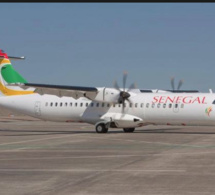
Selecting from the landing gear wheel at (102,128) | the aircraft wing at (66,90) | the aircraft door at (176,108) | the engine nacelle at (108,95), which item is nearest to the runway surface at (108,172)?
the aircraft door at (176,108)

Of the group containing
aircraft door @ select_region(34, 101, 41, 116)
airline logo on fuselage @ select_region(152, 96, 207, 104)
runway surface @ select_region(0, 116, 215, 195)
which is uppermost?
airline logo on fuselage @ select_region(152, 96, 207, 104)

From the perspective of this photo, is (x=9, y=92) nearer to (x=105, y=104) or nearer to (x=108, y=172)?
(x=105, y=104)

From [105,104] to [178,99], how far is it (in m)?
5.75

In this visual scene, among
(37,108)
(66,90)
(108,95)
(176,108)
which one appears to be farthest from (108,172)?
(37,108)

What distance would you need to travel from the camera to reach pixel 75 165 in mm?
14258

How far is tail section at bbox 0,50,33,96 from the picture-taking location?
118 ft

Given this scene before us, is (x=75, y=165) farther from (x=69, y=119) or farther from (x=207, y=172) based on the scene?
(x=69, y=119)

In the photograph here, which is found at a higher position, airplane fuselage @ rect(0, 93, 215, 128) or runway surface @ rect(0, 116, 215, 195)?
airplane fuselage @ rect(0, 93, 215, 128)

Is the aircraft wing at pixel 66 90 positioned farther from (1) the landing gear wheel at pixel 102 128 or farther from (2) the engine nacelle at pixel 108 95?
→ (1) the landing gear wheel at pixel 102 128

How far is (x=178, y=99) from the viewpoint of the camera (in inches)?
1222

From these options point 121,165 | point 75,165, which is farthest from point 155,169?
point 75,165

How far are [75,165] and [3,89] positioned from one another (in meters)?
23.5

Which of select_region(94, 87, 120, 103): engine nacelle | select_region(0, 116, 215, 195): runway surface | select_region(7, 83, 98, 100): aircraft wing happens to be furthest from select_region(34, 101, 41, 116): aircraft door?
select_region(0, 116, 215, 195): runway surface

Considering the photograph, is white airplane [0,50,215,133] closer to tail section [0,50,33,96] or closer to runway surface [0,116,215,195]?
tail section [0,50,33,96]
